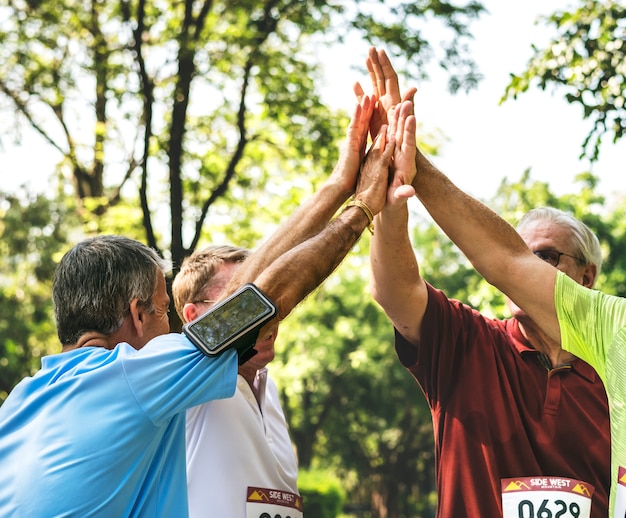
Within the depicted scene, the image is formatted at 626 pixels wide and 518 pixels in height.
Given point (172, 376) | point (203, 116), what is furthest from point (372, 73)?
point (203, 116)

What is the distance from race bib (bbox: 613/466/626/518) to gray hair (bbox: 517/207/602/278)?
1309 mm

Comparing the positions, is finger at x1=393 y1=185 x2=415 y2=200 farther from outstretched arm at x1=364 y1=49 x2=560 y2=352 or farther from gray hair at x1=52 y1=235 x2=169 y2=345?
gray hair at x1=52 y1=235 x2=169 y2=345

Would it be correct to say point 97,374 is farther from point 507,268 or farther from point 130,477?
point 507,268

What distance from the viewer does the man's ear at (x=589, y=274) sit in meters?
3.63

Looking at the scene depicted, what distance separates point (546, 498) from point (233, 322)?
1538mm

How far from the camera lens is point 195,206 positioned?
1188 cm

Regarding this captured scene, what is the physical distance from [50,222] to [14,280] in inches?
179

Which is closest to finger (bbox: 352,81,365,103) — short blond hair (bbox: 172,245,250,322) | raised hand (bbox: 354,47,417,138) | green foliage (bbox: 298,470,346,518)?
raised hand (bbox: 354,47,417,138)

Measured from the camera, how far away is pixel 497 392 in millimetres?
3277

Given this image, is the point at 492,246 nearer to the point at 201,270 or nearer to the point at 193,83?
the point at 201,270

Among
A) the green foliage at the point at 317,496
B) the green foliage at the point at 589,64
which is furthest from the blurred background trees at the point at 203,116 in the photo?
the green foliage at the point at 317,496

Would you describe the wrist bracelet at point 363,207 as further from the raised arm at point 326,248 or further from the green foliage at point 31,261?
the green foliage at point 31,261

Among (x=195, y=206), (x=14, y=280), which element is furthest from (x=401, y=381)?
(x=195, y=206)

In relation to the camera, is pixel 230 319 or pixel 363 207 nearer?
pixel 230 319
